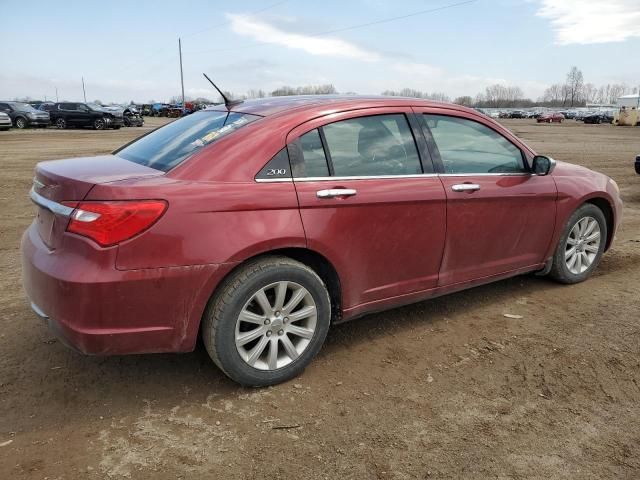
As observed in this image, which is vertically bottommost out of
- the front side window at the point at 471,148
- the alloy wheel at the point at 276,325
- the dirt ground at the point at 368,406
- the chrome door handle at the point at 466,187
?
the dirt ground at the point at 368,406

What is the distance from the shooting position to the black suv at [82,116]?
3216cm

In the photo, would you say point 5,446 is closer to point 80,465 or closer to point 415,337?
point 80,465

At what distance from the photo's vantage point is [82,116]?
3219cm

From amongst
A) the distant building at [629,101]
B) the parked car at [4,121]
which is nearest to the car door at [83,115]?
the parked car at [4,121]

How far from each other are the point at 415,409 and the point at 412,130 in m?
1.84

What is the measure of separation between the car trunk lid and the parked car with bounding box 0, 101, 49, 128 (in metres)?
32.4

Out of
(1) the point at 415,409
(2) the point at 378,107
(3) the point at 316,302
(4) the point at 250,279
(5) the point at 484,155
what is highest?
(2) the point at 378,107

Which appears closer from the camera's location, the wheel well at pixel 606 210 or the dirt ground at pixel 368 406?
the dirt ground at pixel 368 406

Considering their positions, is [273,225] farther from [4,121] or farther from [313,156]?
[4,121]

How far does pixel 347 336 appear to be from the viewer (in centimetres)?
387

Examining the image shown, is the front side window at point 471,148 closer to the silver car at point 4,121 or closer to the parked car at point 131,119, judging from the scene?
the silver car at point 4,121

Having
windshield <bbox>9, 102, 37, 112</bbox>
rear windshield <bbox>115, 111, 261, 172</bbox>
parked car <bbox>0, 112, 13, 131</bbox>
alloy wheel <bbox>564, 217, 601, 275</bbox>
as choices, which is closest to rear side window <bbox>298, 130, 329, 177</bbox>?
rear windshield <bbox>115, 111, 261, 172</bbox>

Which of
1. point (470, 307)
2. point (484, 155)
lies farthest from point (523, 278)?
point (484, 155)

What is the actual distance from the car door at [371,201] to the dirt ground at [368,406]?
0.53m
